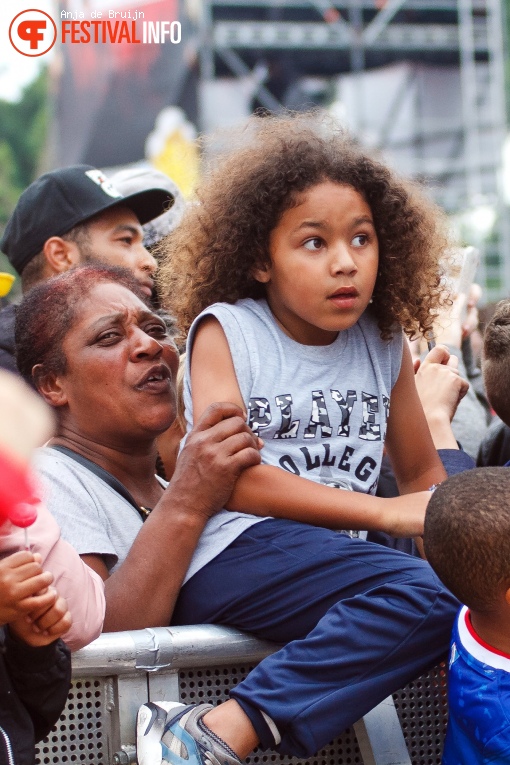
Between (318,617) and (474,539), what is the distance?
0.43m

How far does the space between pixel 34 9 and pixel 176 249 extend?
10.2ft

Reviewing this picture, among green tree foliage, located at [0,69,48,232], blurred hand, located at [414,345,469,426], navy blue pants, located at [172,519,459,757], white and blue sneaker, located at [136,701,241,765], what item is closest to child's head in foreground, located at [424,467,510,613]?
navy blue pants, located at [172,519,459,757]

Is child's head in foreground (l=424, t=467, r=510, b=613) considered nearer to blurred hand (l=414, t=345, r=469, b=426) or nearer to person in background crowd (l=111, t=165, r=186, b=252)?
blurred hand (l=414, t=345, r=469, b=426)

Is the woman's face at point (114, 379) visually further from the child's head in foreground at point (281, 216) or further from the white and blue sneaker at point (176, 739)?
the white and blue sneaker at point (176, 739)

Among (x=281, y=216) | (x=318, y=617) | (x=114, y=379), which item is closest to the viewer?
(x=318, y=617)

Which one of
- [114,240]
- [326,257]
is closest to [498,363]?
[326,257]

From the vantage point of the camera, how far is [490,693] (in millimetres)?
2299

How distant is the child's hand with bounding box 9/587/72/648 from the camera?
200 cm

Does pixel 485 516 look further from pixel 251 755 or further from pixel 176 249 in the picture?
pixel 176 249

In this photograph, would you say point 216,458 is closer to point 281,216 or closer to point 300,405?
point 300,405

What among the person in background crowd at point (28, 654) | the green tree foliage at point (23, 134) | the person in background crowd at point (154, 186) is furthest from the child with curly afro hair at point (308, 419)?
the green tree foliage at point (23, 134)

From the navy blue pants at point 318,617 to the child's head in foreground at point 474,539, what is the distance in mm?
131

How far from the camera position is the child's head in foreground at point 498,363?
3350 mm

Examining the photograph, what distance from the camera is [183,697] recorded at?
94.9 inches
